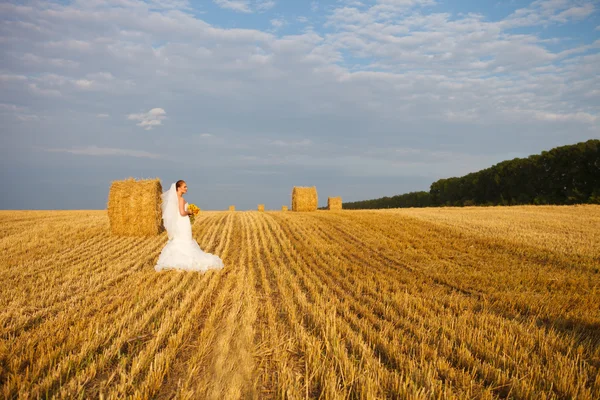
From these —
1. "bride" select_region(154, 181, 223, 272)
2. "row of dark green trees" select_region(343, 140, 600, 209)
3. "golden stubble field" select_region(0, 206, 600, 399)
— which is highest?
"row of dark green trees" select_region(343, 140, 600, 209)

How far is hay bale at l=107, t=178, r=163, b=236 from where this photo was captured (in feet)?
54.4

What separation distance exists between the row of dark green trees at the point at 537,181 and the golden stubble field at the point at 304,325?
24.9m

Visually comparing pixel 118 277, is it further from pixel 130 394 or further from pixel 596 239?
pixel 596 239

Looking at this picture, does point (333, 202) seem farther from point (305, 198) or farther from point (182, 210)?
point (182, 210)

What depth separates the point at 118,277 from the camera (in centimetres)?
841

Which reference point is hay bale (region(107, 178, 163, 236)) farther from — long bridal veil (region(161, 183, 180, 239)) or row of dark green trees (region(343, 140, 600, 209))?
row of dark green trees (region(343, 140, 600, 209))

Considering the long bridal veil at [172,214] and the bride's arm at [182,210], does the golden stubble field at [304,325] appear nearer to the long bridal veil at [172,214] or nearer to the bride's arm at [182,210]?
the long bridal veil at [172,214]

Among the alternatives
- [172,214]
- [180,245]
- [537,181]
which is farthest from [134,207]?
[537,181]

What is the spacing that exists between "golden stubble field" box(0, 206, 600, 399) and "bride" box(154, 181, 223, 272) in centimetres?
47

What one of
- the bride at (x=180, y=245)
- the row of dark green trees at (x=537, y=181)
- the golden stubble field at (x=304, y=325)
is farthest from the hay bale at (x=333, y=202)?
the bride at (x=180, y=245)

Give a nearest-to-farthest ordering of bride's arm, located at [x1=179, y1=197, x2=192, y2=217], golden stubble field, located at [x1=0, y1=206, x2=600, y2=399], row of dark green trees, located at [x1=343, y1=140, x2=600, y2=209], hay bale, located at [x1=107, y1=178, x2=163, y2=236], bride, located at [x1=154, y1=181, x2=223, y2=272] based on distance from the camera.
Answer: golden stubble field, located at [x1=0, y1=206, x2=600, y2=399] < bride, located at [x1=154, y1=181, x2=223, y2=272] < bride's arm, located at [x1=179, y1=197, x2=192, y2=217] < hay bale, located at [x1=107, y1=178, x2=163, y2=236] < row of dark green trees, located at [x1=343, y1=140, x2=600, y2=209]

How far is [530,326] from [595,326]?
1.10 m

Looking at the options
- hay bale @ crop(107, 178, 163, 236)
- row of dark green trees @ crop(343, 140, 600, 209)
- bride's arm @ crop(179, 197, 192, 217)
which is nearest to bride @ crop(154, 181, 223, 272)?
bride's arm @ crop(179, 197, 192, 217)

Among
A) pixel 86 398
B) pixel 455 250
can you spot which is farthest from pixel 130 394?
pixel 455 250
